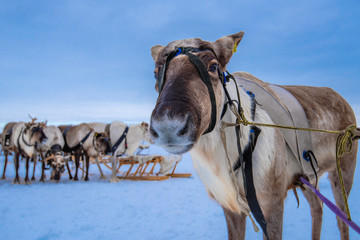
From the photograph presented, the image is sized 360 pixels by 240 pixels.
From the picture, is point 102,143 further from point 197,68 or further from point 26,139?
point 197,68

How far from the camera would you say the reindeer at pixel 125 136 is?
10570mm

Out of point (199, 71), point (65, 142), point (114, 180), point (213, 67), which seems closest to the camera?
point (199, 71)

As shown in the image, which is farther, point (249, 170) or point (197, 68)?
point (249, 170)

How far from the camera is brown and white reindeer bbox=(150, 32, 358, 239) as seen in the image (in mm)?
1318

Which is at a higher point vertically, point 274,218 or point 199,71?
point 199,71

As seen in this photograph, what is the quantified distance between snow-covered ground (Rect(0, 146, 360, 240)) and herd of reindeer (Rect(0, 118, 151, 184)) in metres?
2.02

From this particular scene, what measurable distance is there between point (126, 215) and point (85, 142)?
6.38 meters

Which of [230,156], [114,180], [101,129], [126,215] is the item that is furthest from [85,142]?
[230,156]

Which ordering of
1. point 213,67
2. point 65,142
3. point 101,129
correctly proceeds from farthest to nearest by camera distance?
point 101,129, point 65,142, point 213,67

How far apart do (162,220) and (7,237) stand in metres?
2.89

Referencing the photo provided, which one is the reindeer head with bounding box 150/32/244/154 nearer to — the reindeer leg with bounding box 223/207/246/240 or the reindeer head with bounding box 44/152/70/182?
the reindeer leg with bounding box 223/207/246/240

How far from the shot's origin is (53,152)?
33.8 ft

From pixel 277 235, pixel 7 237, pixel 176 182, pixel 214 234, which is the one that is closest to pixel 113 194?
pixel 176 182

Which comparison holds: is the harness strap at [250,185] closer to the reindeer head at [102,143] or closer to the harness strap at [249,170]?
the harness strap at [249,170]
